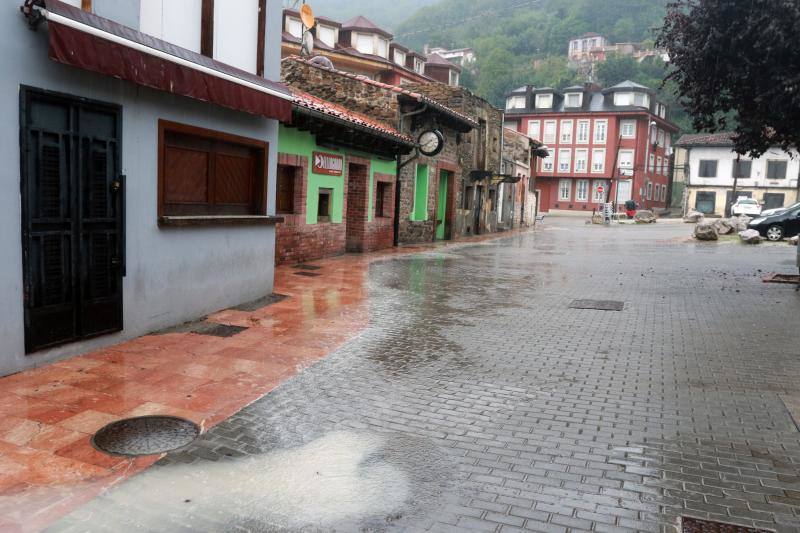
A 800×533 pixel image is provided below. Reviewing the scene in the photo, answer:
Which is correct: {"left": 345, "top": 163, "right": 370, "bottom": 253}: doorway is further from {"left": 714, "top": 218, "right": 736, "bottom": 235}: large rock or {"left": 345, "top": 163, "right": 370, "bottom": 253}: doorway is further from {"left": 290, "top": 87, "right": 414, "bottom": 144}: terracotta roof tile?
{"left": 714, "top": 218, "right": 736, "bottom": 235}: large rock

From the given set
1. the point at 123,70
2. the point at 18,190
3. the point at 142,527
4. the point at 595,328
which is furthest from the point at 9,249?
the point at 595,328

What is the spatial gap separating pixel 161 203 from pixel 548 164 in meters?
61.8

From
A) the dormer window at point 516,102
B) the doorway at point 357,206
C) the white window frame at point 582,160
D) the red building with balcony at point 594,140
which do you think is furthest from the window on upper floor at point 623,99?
the doorway at point 357,206

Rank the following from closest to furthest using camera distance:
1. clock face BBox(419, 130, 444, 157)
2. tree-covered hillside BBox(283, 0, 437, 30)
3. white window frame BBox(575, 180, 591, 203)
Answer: clock face BBox(419, 130, 444, 157)
white window frame BBox(575, 180, 591, 203)
tree-covered hillside BBox(283, 0, 437, 30)

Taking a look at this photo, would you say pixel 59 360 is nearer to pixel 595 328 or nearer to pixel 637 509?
pixel 637 509

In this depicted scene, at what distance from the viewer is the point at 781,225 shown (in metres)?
25.8

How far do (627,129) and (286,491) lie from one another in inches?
2559

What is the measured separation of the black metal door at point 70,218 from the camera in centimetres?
571

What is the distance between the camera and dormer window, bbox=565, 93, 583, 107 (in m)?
64.8

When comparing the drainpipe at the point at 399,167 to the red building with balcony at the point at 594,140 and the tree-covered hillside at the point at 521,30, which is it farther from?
the tree-covered hillside at the point at 521,30

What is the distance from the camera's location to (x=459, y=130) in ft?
79.6

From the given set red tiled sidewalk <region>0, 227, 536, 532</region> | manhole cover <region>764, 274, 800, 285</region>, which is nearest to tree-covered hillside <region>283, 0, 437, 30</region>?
manhole cover <region>764, 274, 800, 285</region>

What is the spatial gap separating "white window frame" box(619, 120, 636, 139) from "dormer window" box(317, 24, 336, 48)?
30.7 m

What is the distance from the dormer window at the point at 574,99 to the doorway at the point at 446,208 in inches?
1771
